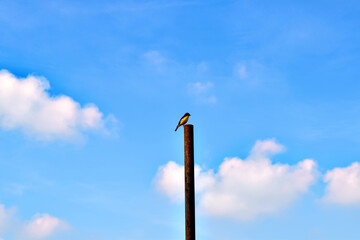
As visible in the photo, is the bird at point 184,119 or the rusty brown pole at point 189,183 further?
the bird at point 184,119

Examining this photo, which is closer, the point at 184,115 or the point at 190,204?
the point at 190,204

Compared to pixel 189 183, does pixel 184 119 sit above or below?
above

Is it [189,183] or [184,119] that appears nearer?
[189,183]

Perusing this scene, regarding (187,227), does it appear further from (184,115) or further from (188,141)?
(184,115)

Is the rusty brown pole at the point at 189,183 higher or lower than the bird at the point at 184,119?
lower

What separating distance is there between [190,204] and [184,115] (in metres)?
3.21

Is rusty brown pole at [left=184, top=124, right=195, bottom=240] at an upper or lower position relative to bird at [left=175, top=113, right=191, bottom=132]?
lower

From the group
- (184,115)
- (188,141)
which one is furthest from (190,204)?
(184,115)

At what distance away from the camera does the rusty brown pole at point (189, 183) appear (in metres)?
13.8

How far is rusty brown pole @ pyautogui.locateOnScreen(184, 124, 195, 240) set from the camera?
45.2 ft

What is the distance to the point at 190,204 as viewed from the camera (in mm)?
13984

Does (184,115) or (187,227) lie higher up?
(184,115)

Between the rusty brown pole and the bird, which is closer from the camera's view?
the rusty brown pole

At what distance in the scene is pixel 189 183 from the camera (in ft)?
46.5
